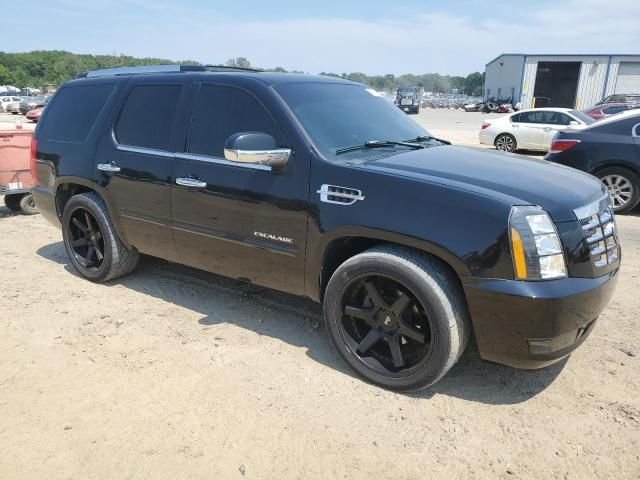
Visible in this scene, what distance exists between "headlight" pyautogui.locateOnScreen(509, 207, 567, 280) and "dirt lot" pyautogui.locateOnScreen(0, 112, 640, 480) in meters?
0.86

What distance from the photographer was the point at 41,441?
2697 millimetres

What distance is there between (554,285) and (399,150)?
58.1 inches

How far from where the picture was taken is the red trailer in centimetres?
732

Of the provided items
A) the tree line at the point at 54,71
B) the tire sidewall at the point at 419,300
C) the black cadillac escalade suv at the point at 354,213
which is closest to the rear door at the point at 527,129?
the black cadillac escalade suv at the point at 354,213

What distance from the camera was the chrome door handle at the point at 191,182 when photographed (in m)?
3.74

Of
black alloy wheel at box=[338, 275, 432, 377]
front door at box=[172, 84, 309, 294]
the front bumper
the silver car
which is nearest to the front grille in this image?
the front bumper

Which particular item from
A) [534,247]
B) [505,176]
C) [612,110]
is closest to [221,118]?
[505,176]

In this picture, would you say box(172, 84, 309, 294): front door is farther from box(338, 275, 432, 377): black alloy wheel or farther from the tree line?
the tree line

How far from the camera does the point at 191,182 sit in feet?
12.4

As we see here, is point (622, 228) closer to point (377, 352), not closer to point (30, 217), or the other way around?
point (377, 352)

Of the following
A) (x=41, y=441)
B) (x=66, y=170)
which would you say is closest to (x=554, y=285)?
(x=41, y=441)

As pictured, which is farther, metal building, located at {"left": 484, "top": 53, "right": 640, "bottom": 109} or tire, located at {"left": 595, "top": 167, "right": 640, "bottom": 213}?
metal building, located at {"left": 484, "top": 53, "right": 640, "bottom": 109}

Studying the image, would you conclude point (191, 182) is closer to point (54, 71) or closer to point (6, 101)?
point (6, 101)

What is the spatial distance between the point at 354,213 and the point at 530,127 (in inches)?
538
